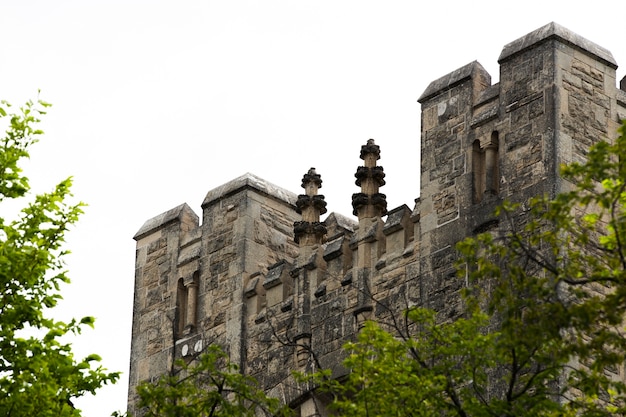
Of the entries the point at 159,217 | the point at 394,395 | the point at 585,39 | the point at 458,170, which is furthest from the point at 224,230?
the point at 394,395

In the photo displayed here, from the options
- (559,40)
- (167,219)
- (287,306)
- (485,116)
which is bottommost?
(287,306)

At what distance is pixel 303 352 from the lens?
26.8 m

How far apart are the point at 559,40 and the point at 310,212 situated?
5.05 m

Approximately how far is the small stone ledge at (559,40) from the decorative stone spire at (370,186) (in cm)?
262

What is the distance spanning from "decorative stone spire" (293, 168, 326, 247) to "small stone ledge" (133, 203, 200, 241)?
237cm

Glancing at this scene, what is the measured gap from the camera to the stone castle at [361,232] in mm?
24953

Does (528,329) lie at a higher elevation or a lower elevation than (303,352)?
lower

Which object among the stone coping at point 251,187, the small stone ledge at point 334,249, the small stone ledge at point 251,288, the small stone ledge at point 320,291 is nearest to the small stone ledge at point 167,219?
the stone coping at point 251,187

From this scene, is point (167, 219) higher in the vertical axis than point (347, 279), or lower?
higher

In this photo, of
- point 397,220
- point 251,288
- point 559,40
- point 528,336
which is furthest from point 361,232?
point 528,336

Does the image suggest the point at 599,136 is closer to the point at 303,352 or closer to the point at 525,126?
the point at 525,126

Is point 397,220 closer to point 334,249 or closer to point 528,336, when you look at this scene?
point 334,249

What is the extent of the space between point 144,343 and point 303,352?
3.99m

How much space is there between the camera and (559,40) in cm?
2505
